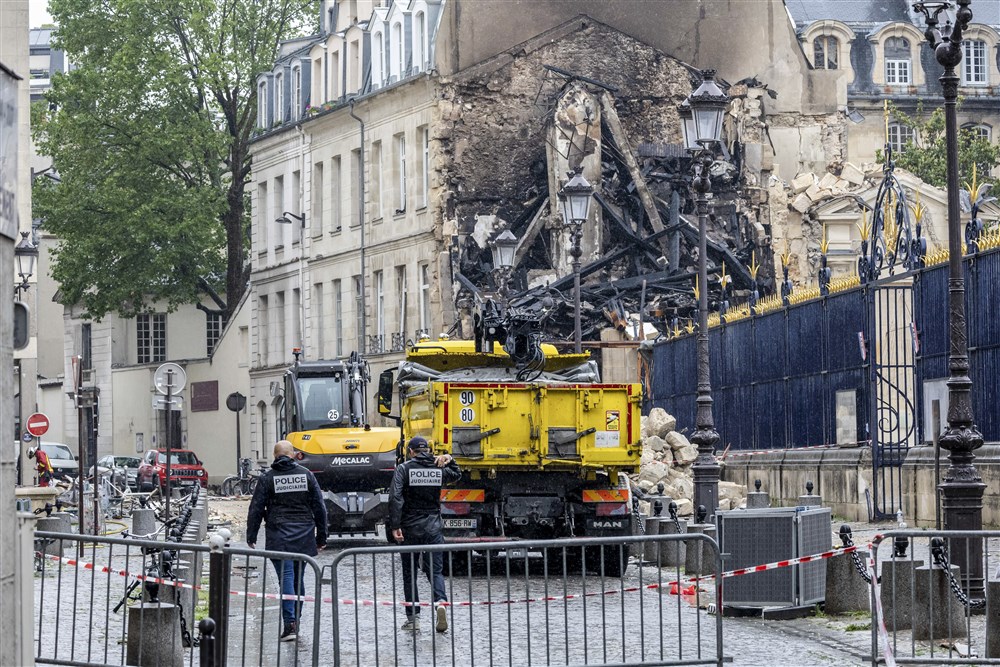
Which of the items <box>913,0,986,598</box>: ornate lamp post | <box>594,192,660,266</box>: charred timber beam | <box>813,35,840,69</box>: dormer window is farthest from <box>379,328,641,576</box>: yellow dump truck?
<box>813,35,840,69</box>: dormer window

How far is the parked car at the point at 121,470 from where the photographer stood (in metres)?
52.4

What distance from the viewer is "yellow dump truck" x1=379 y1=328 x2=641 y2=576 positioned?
22.5 metres

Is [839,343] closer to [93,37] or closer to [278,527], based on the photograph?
[278,527]

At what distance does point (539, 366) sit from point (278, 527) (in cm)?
845

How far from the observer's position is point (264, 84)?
6538 cm

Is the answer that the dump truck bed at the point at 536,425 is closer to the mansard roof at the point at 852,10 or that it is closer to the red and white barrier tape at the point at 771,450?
the red and white barrier tape at the point at 771,450

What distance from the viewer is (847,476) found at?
28422mm

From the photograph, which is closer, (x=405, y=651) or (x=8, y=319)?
(x=8, y=319)

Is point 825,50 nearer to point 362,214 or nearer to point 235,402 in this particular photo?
point 362,214

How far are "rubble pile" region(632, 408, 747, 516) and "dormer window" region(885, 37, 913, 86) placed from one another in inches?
1451

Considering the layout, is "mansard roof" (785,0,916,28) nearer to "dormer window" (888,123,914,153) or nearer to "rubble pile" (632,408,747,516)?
"dormer window" (888,123,914,153)

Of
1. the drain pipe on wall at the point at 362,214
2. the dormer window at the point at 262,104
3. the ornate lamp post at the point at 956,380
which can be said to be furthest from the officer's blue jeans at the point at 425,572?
the dormer window at the point at 262,104

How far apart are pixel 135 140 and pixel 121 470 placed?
1128cm

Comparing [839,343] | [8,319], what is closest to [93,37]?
[839,343]
